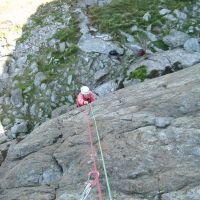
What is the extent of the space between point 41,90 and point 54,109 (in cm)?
143

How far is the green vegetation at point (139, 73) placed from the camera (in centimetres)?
1542

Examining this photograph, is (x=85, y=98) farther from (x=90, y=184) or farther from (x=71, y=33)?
(x=71, y=33)

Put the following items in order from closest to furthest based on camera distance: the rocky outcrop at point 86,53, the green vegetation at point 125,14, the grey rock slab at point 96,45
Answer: the rocky outcrop at point 86,53 → the grey rock slab at point 96,45 → the green vegetation at point 125,14

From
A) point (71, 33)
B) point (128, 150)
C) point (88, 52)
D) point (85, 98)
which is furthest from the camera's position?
point (71, 33)

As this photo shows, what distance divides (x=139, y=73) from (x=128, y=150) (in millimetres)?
7785

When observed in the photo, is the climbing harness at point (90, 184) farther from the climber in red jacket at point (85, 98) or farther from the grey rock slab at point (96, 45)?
the grey rock slab at point (96, 45)

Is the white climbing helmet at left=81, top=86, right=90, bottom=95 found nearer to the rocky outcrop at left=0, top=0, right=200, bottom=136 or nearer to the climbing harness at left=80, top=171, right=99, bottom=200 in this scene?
the rocky outcrop at left=0, top=0, right=200, bottom=136

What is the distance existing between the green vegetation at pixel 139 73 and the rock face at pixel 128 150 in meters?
3.34

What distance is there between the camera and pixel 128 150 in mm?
8156

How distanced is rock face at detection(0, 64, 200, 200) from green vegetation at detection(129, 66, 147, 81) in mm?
3342

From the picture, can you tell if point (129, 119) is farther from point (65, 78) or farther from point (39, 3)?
point (39, 3)

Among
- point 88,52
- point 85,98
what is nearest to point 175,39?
point 88,52

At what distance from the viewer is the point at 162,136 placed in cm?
830

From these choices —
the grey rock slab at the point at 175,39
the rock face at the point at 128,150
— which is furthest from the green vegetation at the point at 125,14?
the rock face at the point at 128,150
